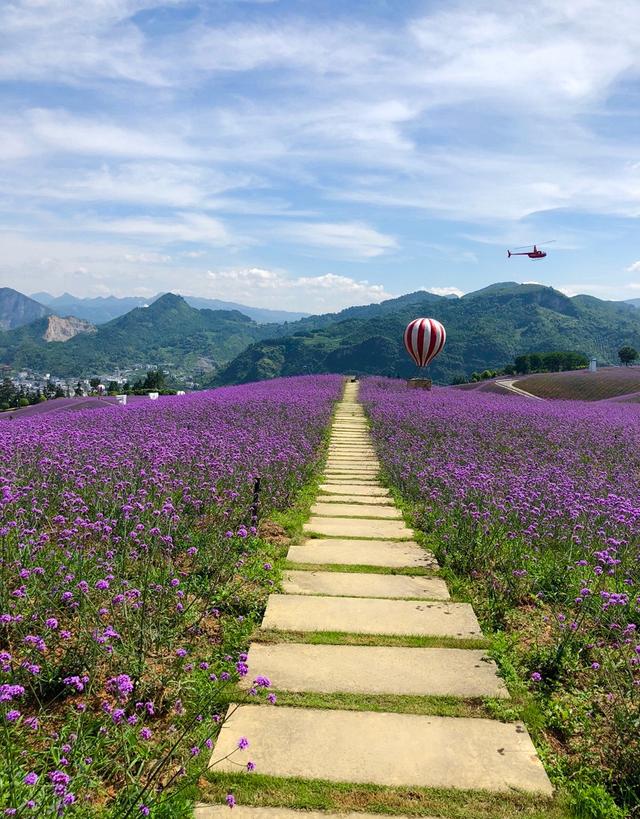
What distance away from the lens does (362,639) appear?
3881 millimetres

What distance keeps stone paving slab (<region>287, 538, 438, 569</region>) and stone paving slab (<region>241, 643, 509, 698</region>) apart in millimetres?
1618

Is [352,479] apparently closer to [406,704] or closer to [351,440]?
[351,440]

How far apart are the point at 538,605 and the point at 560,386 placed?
34.2 meters

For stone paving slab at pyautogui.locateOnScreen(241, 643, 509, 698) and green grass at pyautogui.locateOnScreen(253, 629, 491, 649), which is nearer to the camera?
stone paving slab at pyautogui.locateOnScreen(241, 643, 509, 698)

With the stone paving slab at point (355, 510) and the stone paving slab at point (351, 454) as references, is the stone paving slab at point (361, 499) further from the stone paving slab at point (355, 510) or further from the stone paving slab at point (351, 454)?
the stone paving slab at point (351, 454)

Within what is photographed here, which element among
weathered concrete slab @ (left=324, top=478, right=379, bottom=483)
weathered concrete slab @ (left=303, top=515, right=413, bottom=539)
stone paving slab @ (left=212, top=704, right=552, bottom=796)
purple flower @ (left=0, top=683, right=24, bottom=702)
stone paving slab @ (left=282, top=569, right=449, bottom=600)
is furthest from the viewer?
weathered concrete slab @ (left=324, top=478, right=379, bottom=483)

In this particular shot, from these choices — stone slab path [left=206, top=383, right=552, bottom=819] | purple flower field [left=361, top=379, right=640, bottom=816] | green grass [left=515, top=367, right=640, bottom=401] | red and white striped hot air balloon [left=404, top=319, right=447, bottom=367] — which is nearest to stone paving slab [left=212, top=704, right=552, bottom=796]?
stone slab path [left=206, top=383, right=552, bottom=819]

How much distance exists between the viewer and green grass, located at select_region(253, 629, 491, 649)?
384 centimetres

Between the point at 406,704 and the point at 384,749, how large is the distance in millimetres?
412

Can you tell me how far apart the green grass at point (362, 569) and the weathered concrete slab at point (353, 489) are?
312 cm

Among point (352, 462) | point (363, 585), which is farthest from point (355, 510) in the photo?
point (352, 462)

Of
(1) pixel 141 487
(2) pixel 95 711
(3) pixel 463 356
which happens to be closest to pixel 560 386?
(1) pixel 141 487

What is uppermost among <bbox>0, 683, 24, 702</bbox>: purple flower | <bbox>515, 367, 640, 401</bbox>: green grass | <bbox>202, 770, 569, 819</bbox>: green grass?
<bbox>515, 367, 640, 401</bbox>: green grass

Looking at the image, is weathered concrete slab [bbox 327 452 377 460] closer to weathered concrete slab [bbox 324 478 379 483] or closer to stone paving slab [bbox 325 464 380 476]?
stone paving slab [bbox 325 464 380 476]
